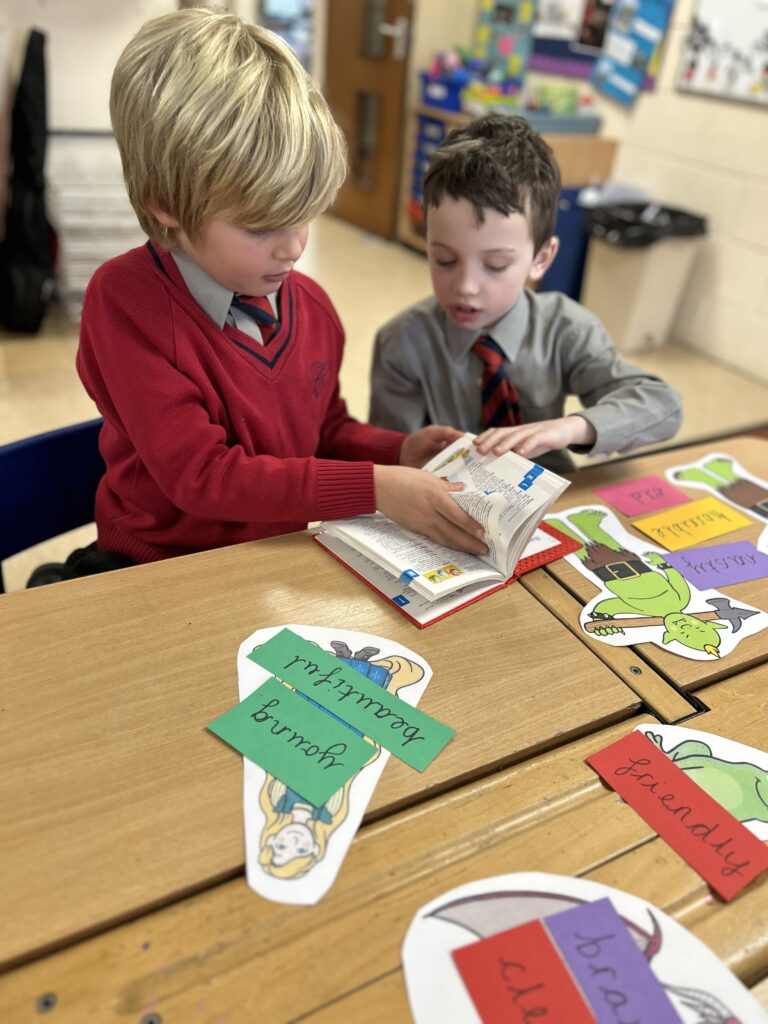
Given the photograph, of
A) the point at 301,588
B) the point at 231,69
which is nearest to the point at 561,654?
the point at 301,588

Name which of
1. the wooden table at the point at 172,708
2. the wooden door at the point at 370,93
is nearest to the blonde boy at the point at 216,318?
the wooden table at the point at 172,708

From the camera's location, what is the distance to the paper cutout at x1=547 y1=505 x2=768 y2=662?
0.86 meters

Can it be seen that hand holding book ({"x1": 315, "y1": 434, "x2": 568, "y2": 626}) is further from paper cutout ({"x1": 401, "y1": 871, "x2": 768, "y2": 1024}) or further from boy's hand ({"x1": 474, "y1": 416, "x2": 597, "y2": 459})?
paper cutout ({"x1": 401, "y1": 871, "x2": 768, "y2": 1024})

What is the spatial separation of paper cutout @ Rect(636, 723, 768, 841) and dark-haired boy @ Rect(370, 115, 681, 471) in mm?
389

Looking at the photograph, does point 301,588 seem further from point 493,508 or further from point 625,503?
point 625,503

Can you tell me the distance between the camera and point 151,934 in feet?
1.80

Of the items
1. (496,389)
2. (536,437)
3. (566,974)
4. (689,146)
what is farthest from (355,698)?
(689,146)

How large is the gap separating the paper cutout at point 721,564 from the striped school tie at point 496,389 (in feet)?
1.25

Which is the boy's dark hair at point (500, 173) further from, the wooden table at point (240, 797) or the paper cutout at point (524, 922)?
the paper cutout at point (524, 922)

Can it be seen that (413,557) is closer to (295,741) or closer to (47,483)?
(295,741)

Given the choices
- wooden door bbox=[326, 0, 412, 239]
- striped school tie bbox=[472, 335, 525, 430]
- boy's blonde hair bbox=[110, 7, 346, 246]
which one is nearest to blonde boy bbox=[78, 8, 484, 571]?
boy's blonde hair bbox=[110, 7, 346, 246]

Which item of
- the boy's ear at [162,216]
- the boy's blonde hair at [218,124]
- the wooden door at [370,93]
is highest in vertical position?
the boy's blonde hair at [218,124]

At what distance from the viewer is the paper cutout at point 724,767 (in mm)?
677

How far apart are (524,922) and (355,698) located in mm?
247
